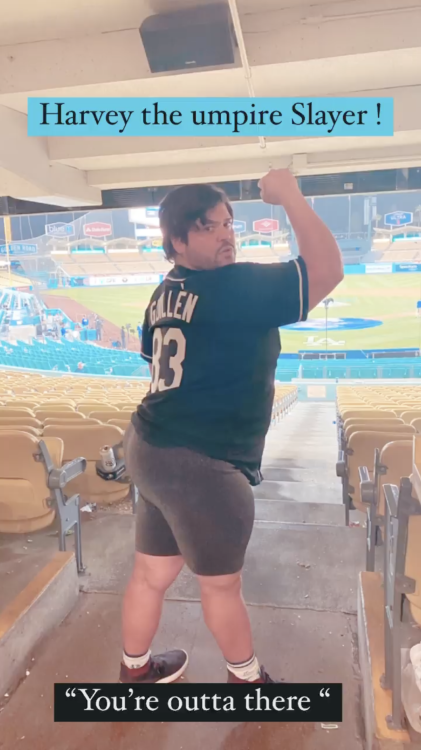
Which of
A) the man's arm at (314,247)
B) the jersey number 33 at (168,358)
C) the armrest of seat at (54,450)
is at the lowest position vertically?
the armrest of seat at (54,450)

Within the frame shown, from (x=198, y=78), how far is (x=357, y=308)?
905 inches

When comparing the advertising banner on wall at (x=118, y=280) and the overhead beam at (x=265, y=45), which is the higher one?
the overhead beam at (x=265, y=45)

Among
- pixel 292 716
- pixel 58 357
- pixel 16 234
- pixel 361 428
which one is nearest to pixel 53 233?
pixel 16 234

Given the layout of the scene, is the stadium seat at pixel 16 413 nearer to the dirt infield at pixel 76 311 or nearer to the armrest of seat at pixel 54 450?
the armrest of seat at pixel 54 450

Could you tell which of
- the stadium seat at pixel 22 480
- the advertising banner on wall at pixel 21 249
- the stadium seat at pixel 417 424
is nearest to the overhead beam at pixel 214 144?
the stadium seat at pixel 417 424

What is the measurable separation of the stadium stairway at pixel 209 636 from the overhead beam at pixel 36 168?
2.59 metres

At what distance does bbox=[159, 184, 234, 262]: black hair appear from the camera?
1350mm

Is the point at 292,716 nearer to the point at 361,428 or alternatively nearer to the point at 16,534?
the point at 16,534

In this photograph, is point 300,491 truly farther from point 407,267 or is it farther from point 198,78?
point 407,267

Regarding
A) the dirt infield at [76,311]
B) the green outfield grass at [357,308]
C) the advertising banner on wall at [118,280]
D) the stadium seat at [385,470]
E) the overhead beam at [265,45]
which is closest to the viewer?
the stadium seat at [385,470]

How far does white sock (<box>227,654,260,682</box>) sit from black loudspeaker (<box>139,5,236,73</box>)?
101 inches

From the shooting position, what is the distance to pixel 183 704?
1506mm

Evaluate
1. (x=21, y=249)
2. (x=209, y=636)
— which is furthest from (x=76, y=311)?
(x=209, y=636)

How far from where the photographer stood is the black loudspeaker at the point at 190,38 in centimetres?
247
